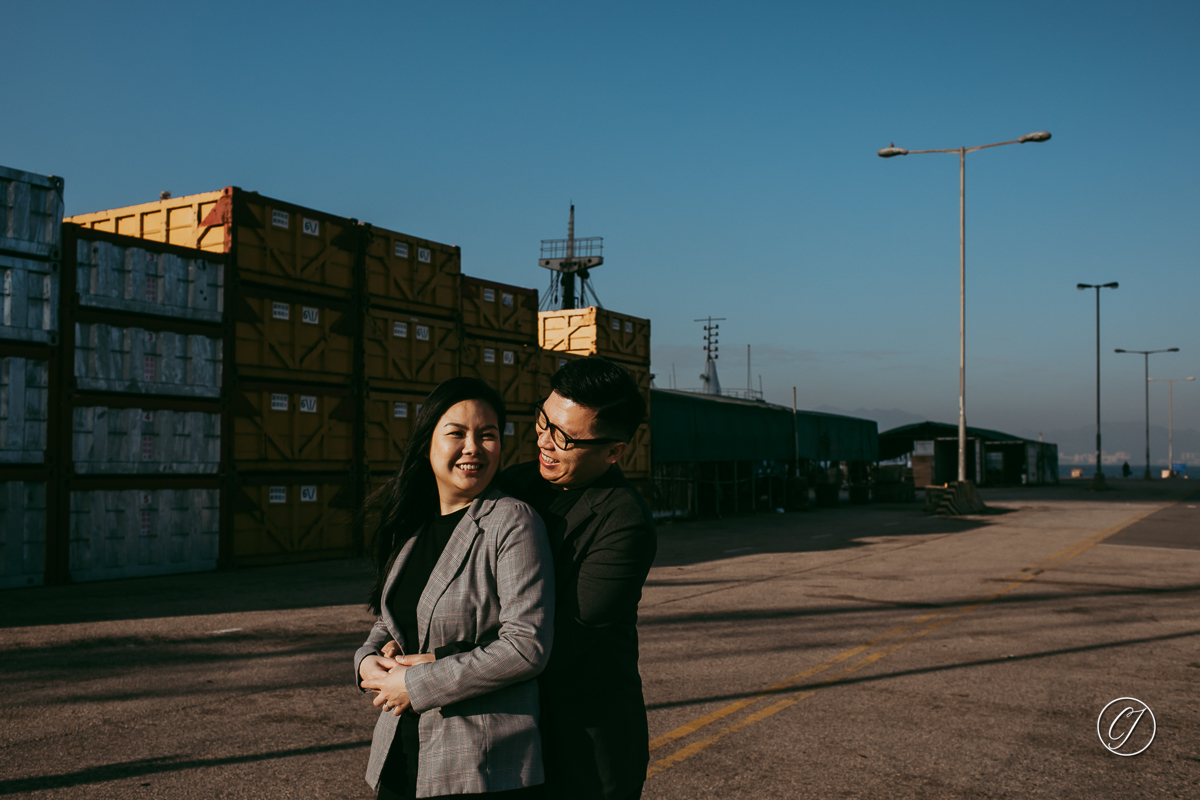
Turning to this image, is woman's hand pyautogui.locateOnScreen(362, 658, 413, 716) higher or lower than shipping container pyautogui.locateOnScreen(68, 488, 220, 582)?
higher

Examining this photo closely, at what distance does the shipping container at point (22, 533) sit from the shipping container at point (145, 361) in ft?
5.26

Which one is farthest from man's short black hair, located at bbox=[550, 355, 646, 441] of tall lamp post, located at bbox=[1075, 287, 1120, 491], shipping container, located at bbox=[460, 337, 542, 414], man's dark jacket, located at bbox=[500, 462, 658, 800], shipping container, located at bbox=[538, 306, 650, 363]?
tall lamp post, located at bbox=[1075, 287, 1120, 491]

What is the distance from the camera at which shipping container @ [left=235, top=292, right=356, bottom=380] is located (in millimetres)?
14422

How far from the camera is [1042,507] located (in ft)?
104

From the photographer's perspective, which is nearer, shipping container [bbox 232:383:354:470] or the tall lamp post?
shipping container [bbox 232:383:354:470]

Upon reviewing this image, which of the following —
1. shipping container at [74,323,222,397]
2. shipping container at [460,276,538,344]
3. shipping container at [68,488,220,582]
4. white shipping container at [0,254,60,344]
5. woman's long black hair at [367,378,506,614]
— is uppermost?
shipping container at [460,276,538,344]

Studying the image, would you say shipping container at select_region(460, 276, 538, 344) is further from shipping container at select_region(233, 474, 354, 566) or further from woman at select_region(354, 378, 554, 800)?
woman at select_region(354, 378, 554, 800)

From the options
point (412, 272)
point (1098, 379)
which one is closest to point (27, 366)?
point (412, 272)

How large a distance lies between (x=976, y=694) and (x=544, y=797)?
5.21 meters

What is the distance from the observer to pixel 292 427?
49.5 ft

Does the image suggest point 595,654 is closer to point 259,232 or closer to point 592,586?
point 592,586

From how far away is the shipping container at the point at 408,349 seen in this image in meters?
16.6

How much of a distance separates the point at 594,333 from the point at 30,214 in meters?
14.2

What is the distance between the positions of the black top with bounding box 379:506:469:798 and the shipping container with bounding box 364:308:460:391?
14435 millimetres
